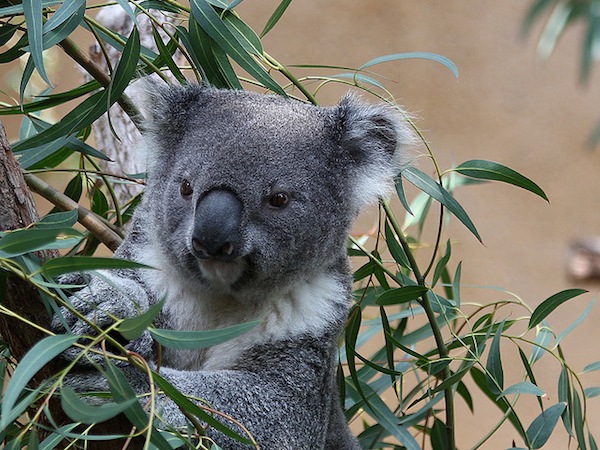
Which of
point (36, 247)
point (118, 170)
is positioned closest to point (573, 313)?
point (118, 170)

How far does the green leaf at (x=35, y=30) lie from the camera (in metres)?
1.63

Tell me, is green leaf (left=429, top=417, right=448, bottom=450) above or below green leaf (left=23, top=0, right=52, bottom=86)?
below

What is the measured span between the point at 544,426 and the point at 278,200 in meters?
0.99

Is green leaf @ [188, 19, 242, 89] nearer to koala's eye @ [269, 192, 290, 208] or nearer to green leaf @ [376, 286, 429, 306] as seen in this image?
koala's eye @ [269, 192, 290, 208]

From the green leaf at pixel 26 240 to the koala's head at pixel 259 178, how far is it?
0.51 meters

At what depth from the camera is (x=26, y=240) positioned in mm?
1364

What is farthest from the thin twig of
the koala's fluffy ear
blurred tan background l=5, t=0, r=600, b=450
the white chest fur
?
blurred tan background l=5, t=0, r=600, b=450

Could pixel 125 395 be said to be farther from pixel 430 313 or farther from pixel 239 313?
pixel 430 313

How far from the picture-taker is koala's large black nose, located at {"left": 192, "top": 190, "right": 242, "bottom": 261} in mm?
1836

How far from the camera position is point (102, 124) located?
3.26 metres

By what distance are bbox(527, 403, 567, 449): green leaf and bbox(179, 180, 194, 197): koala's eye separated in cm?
116

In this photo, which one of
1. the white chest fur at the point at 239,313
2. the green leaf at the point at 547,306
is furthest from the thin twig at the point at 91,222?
the green leaf at the point at 547,306

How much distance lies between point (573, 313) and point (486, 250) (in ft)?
2.33

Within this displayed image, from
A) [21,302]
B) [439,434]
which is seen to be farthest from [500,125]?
[21,302]
